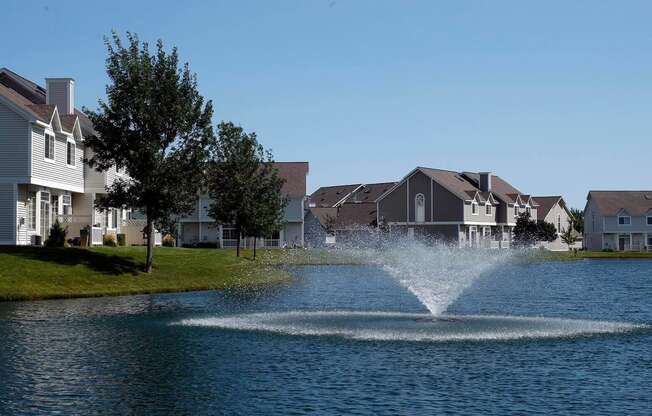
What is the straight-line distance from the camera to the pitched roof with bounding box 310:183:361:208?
460 ft

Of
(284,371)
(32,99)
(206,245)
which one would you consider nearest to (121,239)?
(32,99)

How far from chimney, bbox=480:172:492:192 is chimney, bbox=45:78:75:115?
7063cm

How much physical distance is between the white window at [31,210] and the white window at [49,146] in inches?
106

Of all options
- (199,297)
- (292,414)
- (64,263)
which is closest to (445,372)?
(292,414)

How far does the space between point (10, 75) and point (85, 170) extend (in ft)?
33.3

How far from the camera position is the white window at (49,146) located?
174 feet

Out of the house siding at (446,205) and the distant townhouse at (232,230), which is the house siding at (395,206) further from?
the distant townhouse at (232,230)

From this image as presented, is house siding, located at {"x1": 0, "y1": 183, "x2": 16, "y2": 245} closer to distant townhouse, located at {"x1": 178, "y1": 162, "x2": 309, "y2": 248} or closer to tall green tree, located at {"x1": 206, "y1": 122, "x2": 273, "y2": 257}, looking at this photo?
tall green tree, located at {"x1": 206, "y1": 122, "x2": 273, "y2": 257}

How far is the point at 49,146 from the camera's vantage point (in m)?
53.5

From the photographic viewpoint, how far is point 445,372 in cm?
2034

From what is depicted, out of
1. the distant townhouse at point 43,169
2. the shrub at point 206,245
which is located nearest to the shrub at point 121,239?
the distant townhouse at point 43,169

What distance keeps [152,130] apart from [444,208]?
65.2m

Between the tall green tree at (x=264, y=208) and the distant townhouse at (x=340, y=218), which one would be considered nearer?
the tall green tree at (x=264, y=208)

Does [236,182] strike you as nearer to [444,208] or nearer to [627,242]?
[444,208]
